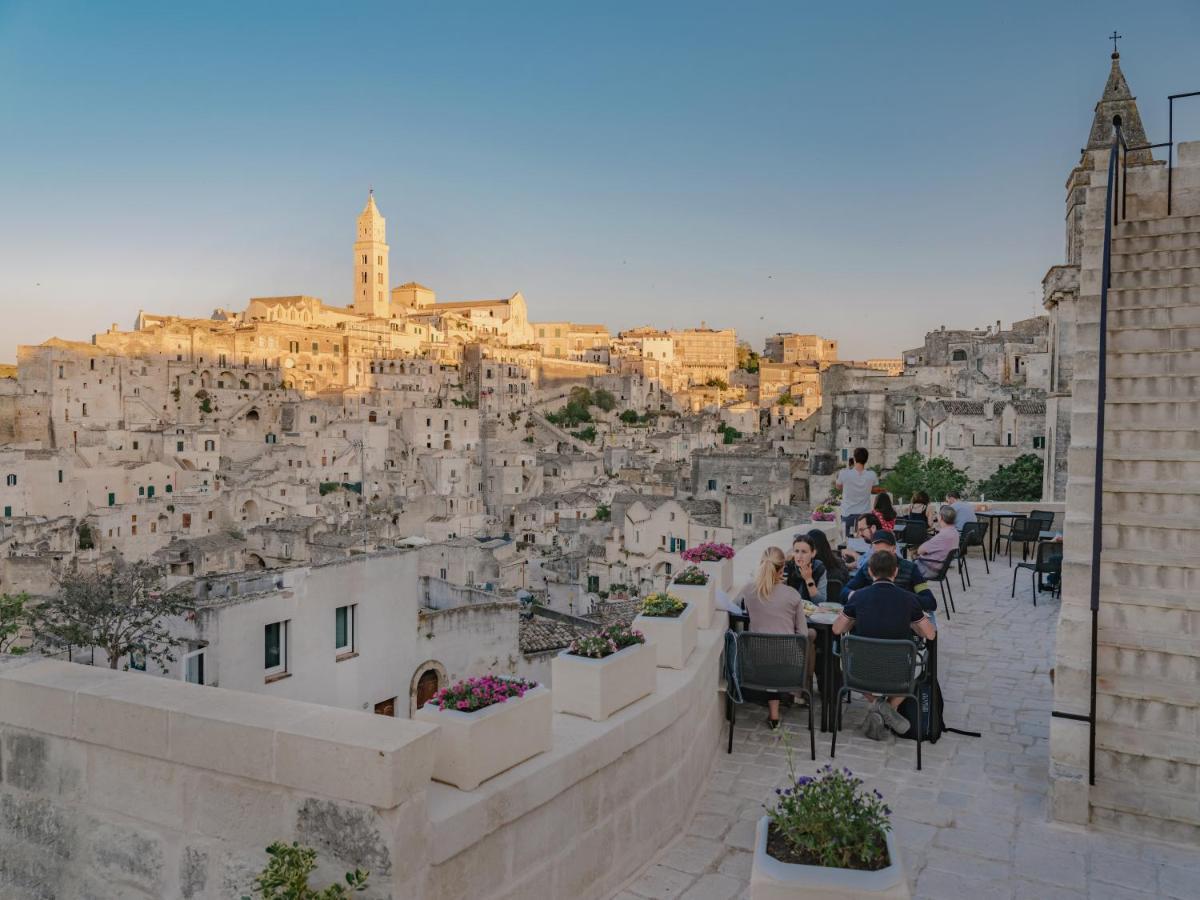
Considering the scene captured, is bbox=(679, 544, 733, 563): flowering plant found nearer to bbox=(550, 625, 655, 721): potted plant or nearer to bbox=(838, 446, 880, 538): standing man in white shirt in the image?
bbox=(550, 625, 655, 721): potted plant

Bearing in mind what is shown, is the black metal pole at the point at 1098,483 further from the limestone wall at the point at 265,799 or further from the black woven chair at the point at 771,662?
the limestone wall at the point at 265,799

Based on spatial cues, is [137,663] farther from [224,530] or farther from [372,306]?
[372,306]

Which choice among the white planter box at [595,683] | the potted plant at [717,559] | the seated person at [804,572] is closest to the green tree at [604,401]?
the seated person at [804,572]

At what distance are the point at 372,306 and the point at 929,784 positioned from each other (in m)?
109

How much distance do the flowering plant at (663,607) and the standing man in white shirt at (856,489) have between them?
226 inches

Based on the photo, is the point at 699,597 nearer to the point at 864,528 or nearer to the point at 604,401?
the point at 864,528

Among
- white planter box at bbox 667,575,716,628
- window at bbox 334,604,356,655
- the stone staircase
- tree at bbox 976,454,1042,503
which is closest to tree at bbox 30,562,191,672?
window at bbox 334,604,356,655

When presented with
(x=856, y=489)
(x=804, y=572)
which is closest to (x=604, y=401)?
(x=856, y=489)

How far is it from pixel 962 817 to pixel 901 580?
2.29 meters

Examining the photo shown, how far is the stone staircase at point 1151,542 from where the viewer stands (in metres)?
4.50

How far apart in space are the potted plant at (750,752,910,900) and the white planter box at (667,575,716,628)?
2.60 metres

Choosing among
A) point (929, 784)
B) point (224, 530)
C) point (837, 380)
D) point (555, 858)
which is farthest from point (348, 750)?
point (837, 380)

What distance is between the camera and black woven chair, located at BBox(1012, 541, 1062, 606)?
30.1 ft

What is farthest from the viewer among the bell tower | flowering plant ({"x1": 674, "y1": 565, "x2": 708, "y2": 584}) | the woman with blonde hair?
the bell tower
